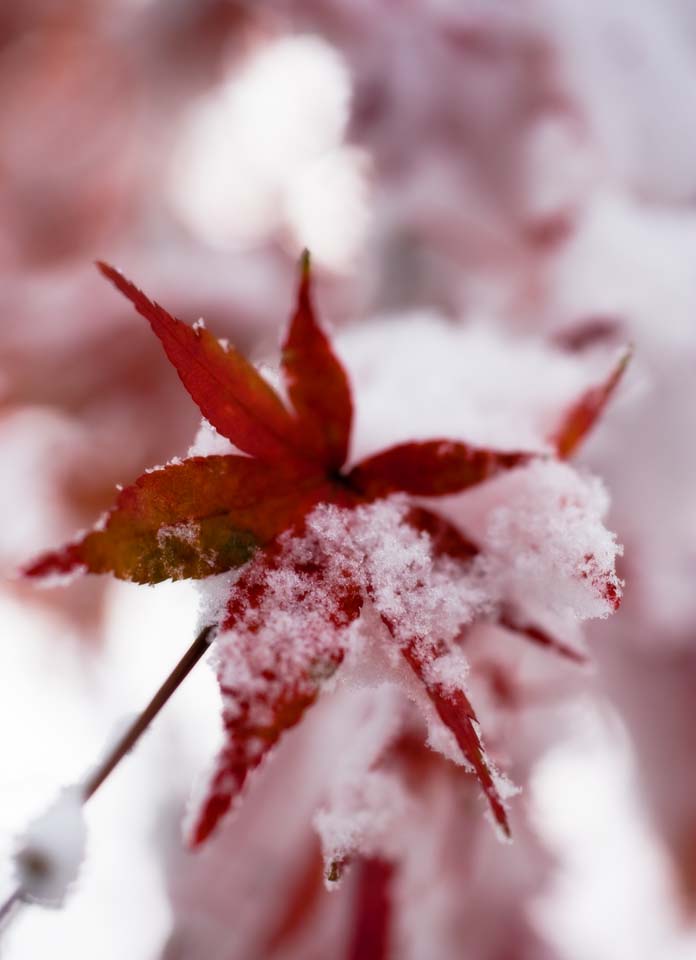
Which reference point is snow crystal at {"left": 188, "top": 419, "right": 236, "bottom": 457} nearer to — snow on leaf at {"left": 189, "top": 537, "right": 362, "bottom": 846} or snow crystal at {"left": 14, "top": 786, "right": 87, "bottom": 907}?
snow on leaf at {"left": 189, "top": 537, "right": 362, "bottom": 846}

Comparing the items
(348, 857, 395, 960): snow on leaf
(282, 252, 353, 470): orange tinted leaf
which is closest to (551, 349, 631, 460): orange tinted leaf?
(282, 252, 353, 470): orange tinted leaf

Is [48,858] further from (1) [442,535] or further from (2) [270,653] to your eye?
(1) [442,535]

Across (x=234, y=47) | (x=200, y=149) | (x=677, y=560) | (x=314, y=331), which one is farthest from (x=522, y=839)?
(x=234, y=47)

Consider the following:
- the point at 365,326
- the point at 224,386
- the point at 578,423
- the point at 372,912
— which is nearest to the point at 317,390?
the point at 224,386

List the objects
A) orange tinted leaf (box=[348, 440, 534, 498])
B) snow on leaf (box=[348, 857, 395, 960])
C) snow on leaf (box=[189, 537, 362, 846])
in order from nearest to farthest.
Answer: snow on leaf (box=[189, 537, 362, 846])
orange tinted leaf (box=[348, 440, 534, 498])
snow on leaf (box=[348, 857, 395, 960])

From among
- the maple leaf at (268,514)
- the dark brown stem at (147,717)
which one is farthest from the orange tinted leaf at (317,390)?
the dark brown stem at (147,717)

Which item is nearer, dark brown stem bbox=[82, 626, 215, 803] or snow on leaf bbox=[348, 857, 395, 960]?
dark brown stem bbox=[82, 626, 215, 803]

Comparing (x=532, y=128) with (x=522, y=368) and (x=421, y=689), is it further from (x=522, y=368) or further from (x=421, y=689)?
(x=421, y=689)

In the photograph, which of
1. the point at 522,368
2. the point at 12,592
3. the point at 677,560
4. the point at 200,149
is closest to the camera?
the point at 522,368
